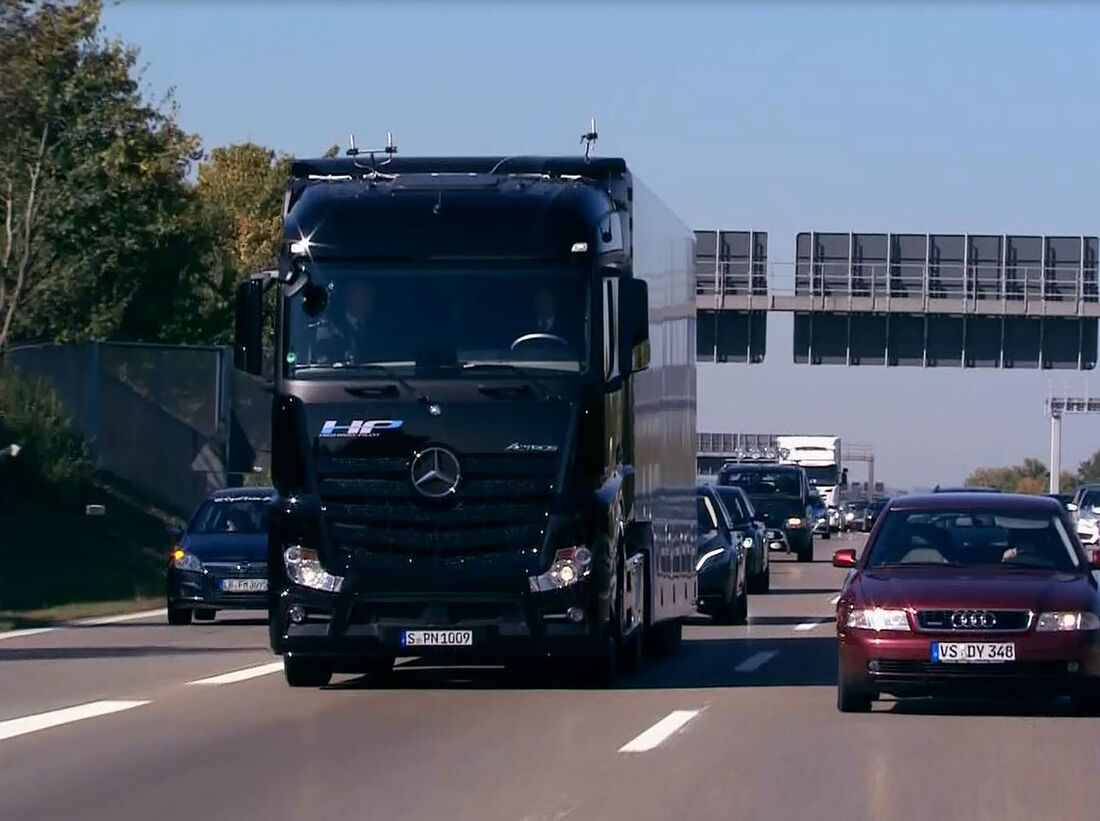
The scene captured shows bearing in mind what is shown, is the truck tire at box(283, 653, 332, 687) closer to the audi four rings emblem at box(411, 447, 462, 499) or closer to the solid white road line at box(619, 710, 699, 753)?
the audi four rings emblem at box(411, 447, 462, 499)

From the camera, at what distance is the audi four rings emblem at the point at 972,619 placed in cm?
1447

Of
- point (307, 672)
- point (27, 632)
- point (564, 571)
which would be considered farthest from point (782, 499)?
point (564, 571)

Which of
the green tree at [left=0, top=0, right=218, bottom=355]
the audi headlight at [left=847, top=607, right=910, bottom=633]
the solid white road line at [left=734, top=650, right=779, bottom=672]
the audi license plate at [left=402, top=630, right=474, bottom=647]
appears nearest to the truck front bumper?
the audi license plate at [left=402, top=630, right=474, bottom=647]

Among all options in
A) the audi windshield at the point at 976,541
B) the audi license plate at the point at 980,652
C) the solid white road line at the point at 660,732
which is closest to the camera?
the solid white road line at the point at 660,732

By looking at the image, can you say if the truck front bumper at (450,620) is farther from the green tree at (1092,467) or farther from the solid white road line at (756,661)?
the green tree at (1092,467)

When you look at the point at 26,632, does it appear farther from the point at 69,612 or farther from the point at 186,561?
the point at 69,612

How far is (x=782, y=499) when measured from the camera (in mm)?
49000

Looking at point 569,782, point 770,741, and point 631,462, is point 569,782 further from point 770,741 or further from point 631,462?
point 631,462

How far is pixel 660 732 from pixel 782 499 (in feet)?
116

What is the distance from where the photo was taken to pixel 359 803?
1099cm

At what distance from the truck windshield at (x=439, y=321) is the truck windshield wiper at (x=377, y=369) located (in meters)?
0.01

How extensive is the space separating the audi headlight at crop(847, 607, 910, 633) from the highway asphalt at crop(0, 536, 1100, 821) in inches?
25.5

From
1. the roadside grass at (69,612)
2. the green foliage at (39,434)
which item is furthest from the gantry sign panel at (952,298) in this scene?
the roadside grass at (69,612)

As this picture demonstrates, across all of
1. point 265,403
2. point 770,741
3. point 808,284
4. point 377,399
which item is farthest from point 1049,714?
point 808,284
